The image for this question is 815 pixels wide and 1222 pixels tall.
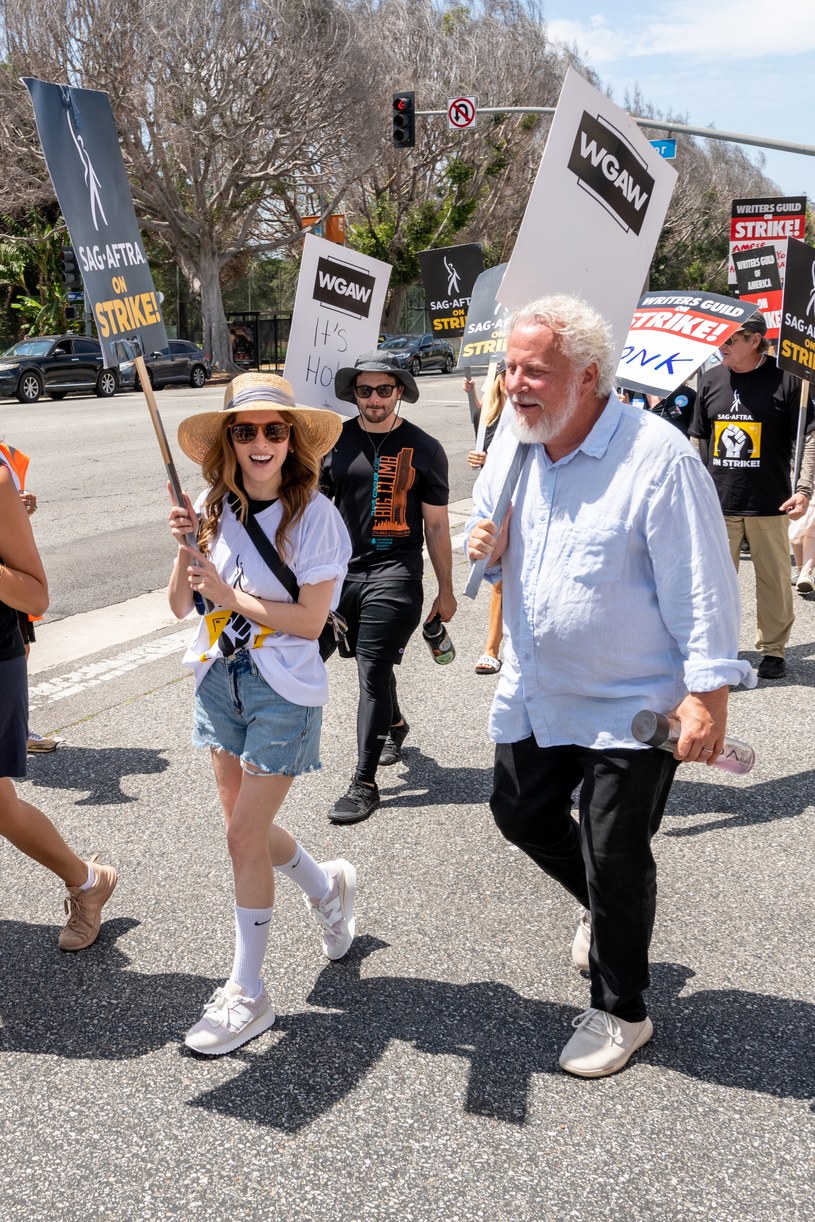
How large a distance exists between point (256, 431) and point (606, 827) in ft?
4.55

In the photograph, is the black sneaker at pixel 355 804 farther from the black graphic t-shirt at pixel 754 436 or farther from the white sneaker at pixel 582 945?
the black graphic t-shirt at pixel 754 436

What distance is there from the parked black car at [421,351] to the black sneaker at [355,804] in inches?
1284

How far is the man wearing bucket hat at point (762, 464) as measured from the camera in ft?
22.2

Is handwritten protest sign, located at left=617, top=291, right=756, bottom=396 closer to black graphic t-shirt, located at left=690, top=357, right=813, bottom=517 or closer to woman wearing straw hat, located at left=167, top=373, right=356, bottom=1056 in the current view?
black graphic t-shirt, located at left=690, top=357, right=813, bottom=517

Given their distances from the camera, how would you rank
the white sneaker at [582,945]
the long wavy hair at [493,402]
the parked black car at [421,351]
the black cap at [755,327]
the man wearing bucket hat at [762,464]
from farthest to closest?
1. the parked black car at [421,351]
2. the man wearing bucket hat at [762,464]
3. the black cap at [755,327]
4. the long wavy hair at [493,402]
5. the white sneaker at [582,945]

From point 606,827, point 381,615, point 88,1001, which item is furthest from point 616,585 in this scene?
point 381,615

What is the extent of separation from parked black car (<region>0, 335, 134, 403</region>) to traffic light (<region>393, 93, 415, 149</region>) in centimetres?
875

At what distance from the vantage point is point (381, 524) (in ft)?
16.2

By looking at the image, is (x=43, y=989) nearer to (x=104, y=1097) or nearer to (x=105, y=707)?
(x=104, y=1097)

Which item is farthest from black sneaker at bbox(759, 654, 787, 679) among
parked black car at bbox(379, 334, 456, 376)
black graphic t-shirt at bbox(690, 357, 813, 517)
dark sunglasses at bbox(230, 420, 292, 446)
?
parked black car at bbox(379, 334, 456, 376)

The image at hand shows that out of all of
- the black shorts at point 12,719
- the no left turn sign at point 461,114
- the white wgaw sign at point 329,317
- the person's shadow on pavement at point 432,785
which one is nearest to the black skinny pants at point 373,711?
the person's shadow on pavement at point 432,785

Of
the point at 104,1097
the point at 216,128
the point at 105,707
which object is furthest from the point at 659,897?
the point at 216,128

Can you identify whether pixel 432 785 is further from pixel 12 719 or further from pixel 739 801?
pixel 12 719

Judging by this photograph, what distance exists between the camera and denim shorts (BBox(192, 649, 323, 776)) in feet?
10.0
